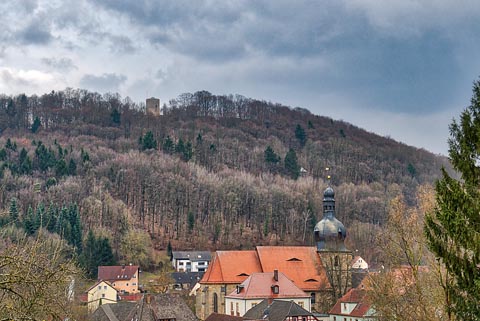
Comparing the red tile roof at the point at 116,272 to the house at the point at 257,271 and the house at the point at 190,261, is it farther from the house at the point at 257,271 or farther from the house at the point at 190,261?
the house at the point at 257,271

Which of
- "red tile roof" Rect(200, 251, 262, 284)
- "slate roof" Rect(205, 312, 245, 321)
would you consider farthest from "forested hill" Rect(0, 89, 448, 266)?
"slate roof" Rect(205, 312, 245, 321)

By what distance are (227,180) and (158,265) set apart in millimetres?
41317

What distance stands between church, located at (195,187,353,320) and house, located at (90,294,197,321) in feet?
37.5

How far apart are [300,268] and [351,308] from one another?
12.2m

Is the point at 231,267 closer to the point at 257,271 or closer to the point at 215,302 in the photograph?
the point at 257,271

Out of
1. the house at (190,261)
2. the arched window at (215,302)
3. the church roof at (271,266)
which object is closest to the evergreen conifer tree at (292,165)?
the house at (190,261)

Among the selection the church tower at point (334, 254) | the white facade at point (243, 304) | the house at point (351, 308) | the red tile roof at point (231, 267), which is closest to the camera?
the house at point (351, 308)

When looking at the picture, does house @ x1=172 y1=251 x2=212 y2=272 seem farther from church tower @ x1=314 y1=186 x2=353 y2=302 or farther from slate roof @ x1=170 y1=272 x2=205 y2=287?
church tower @ x1=314 y1=186 x2=353 y2=302

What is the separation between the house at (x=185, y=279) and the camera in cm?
10306

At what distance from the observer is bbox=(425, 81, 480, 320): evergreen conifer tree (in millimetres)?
16406

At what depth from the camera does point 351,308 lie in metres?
62.0

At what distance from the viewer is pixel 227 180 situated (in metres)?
148

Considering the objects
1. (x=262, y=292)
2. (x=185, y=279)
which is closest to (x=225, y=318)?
(x=262, y=292)

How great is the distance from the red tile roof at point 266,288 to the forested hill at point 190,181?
37408mm
